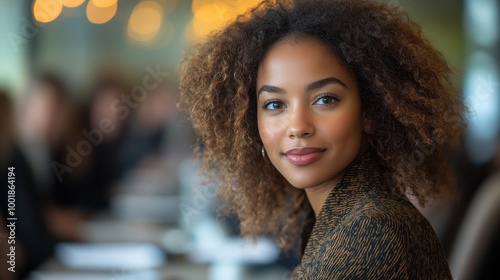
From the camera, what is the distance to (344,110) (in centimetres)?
144

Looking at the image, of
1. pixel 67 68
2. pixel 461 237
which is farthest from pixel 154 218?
pixel 67 68

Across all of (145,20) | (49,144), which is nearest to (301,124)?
(49,144)

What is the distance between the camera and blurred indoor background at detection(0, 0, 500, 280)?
9.73 ft

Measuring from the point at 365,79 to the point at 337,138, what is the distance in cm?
15

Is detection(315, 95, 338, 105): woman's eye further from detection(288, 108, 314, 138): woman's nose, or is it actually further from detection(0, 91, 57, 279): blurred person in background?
detection(0, 91, 57, 279): blurred person in background

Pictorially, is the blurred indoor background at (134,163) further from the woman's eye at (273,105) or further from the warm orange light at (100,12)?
the woman's eye at (273,105)

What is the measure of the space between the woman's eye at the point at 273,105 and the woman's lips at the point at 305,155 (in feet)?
0.32

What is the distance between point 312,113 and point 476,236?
1536mm

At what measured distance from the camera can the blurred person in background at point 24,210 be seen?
300 cm

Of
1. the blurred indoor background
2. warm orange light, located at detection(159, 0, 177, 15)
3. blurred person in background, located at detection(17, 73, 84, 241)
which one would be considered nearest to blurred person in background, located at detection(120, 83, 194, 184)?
the blurred indoor background

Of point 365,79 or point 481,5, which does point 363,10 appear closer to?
point 365,79

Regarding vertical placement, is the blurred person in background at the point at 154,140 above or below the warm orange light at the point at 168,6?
below

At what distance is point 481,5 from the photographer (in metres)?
6.24

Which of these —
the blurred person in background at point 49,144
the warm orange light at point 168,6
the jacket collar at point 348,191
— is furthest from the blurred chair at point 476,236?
the warm orange light at point 168,6
